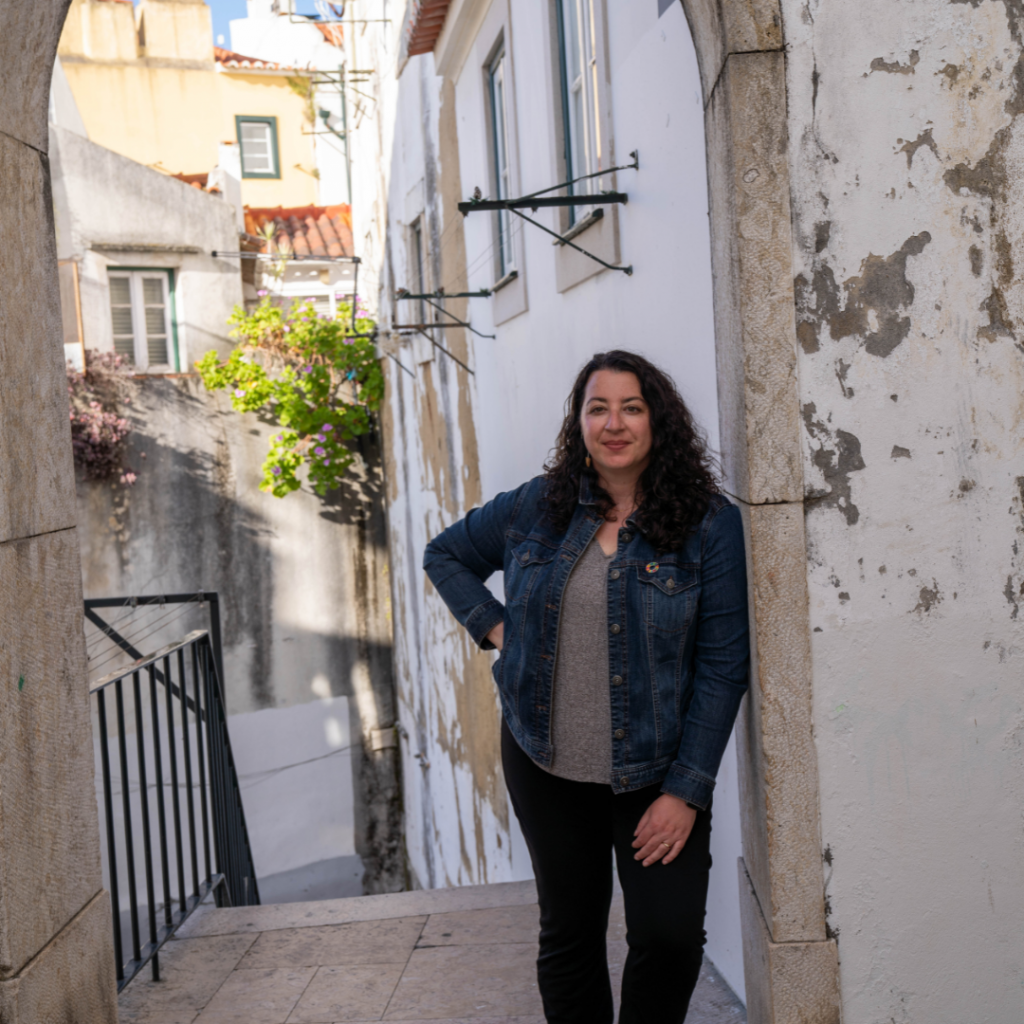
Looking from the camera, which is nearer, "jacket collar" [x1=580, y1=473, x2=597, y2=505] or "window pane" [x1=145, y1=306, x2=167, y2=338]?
"jacket collar" [x1=580, y1=473, x2=597, y2=505]

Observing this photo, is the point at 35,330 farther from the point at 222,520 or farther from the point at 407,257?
the point at 222,520

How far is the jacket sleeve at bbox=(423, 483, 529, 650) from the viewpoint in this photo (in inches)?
98.9

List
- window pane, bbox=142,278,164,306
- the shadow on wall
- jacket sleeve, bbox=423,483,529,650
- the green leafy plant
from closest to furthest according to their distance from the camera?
jacket sleeve, bbox=423,483,529,650
the shadow on wall
the green leafy plant
window pane, bbox=142,278,164,306

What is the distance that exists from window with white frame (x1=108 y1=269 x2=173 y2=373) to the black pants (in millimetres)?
10975

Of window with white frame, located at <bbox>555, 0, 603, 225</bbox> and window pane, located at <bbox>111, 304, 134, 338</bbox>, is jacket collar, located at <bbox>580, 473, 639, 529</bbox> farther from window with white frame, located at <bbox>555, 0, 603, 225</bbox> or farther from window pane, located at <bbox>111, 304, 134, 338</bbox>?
window pane, located at <bbox>111, 304, 134, 338</bbox>

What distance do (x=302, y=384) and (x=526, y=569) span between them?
9.37m

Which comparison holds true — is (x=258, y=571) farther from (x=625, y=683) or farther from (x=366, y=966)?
(x=625, y=683)

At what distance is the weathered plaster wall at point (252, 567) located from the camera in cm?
1102

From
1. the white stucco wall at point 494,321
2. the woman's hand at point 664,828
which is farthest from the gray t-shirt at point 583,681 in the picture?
the white stucco wall at point 494,321

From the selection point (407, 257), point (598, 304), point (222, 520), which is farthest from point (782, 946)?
point (222, 520)

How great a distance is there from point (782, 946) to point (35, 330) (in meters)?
2.17

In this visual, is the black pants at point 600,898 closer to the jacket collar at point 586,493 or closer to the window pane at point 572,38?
the jacket collar at point 586,493

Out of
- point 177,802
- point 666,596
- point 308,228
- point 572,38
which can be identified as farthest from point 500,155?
point 308,228

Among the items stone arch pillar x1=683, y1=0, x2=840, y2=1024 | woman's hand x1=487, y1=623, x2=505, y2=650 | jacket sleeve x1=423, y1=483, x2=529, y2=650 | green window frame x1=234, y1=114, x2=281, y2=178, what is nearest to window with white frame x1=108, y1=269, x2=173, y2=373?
green window frame x1=234, y1=114, x2=281, y2=178
